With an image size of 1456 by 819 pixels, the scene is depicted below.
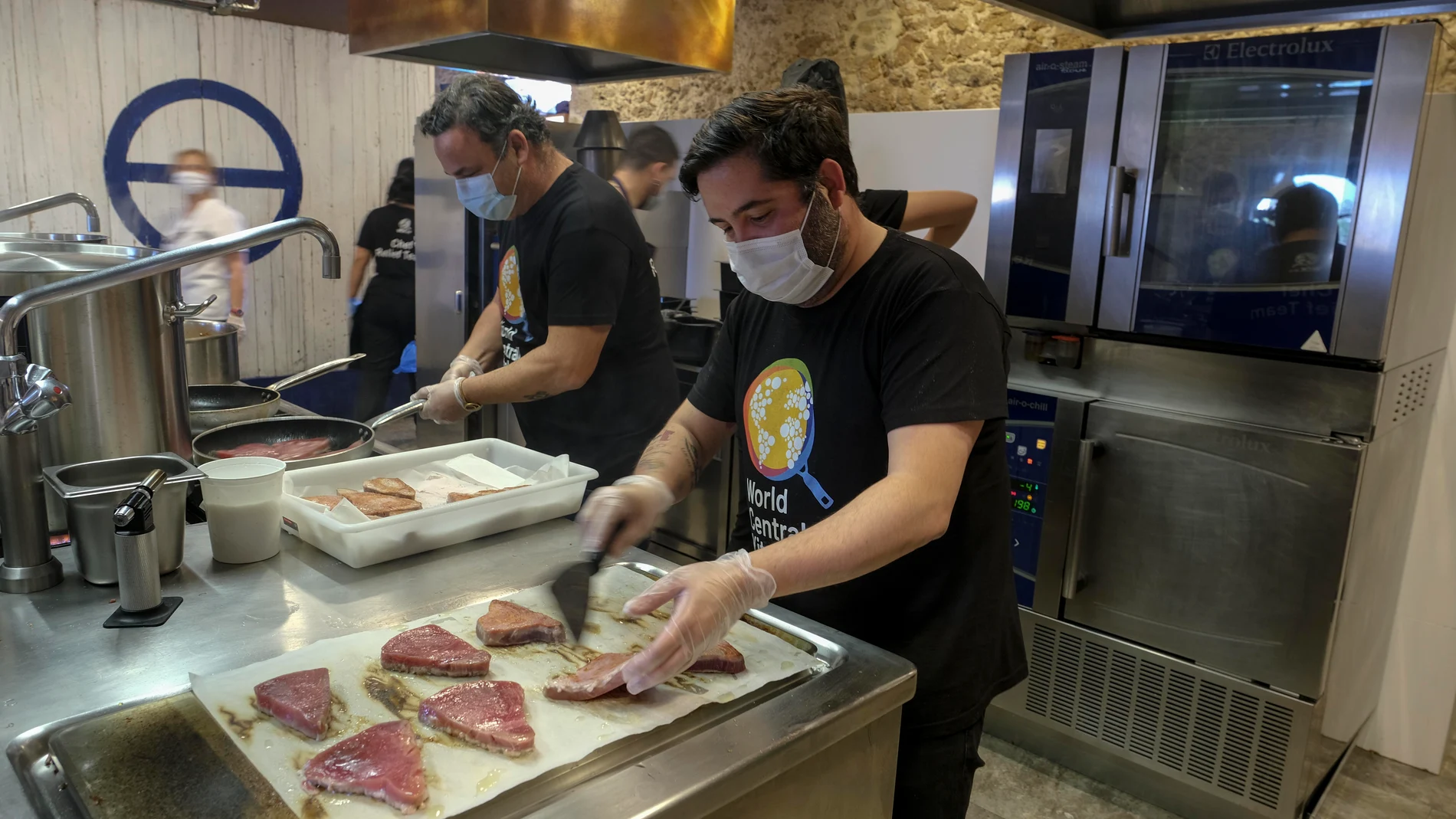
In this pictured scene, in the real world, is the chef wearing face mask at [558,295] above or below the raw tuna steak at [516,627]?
above

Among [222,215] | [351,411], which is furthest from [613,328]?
[222,215]

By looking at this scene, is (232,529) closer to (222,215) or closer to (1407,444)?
A: (1407,444)

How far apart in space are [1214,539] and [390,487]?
6.84 ft

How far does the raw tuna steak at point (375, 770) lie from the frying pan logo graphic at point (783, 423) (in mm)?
704

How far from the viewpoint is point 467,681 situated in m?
1.14

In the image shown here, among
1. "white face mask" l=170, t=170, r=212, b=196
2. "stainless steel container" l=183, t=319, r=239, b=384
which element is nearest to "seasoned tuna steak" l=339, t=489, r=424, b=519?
"stainless steel container" l=183, t=319, r=239, b=384

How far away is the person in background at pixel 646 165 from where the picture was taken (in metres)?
4.03

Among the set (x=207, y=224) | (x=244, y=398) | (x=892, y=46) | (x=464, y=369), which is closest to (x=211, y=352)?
(x=244, y=398)

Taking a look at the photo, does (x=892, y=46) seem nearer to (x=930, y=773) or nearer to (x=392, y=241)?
(x=930, y=773)

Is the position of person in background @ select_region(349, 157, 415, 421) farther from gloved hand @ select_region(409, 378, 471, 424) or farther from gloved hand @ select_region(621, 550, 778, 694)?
gloved hand @ select_region(621, 550, 778, 694)

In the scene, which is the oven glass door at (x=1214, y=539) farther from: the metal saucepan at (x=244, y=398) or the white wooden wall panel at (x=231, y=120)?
the white wooden wall panel at (x=231, y=120)

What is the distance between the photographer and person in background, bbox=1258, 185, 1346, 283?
7.35ft

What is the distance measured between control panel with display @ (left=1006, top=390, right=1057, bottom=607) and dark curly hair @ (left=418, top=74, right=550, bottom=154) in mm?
1611

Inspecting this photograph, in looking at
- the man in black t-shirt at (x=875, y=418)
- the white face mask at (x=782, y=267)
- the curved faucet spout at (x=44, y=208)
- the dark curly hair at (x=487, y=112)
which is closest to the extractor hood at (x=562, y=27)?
the dark curly hair at (x=487, y=112)
